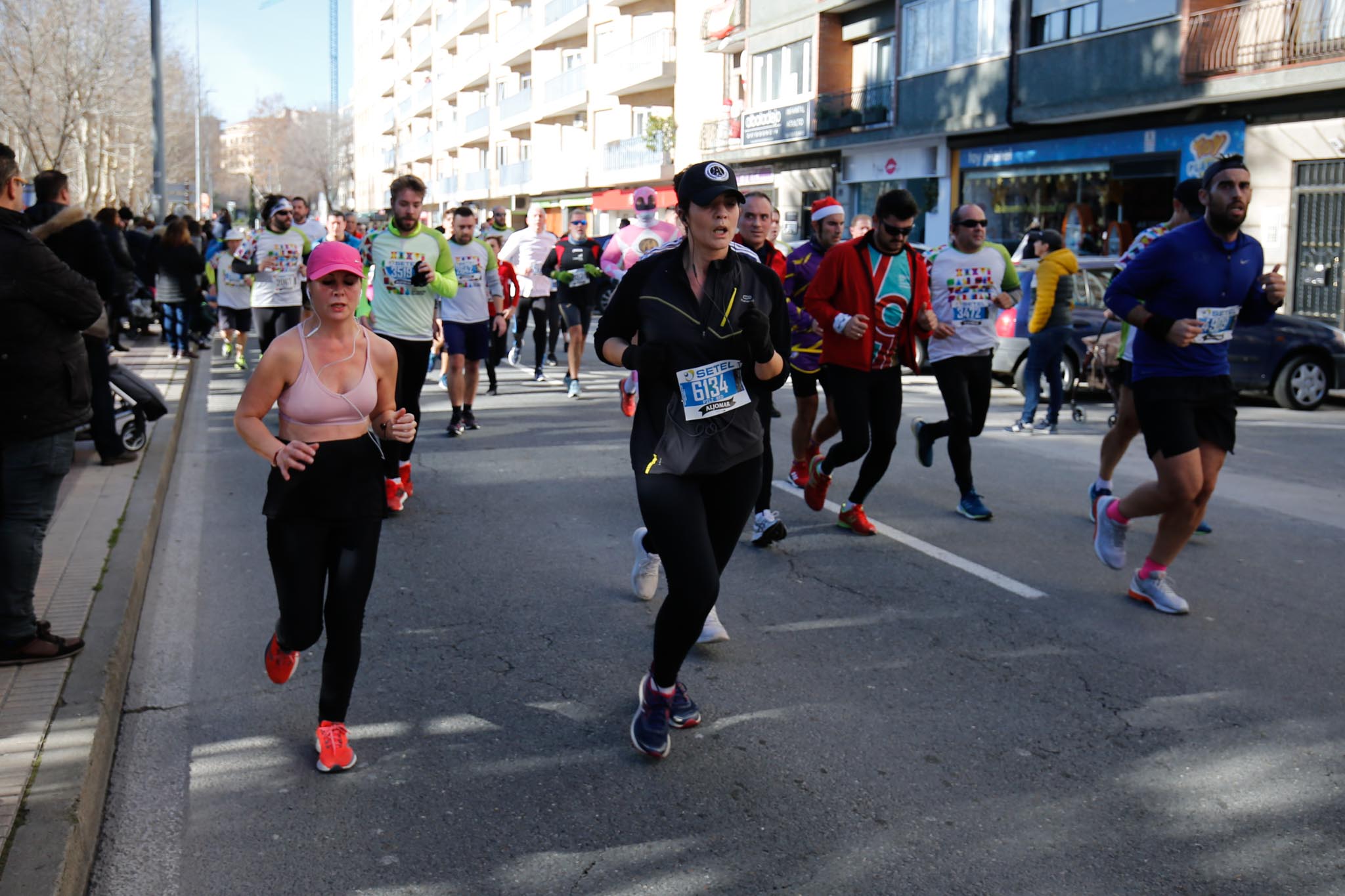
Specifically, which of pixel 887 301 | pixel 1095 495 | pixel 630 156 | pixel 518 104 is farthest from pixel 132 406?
pixel 518 104

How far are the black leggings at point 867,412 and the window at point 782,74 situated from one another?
94.2ft

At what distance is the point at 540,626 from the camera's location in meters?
5.91

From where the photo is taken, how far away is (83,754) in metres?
4.07

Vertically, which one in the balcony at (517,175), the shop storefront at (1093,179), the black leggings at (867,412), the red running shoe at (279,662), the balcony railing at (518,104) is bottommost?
the red running shoe at (279,662)

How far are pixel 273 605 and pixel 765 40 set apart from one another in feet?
109

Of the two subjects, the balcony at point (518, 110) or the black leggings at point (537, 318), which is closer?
the black leggings at point (537, 318)

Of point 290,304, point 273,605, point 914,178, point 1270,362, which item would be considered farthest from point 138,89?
point 273,605

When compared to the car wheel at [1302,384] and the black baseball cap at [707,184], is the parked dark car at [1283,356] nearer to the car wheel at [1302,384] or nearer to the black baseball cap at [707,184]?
the car wheel at [1302,384]

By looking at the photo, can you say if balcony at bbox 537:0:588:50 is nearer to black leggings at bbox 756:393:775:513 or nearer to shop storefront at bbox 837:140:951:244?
shop storefront at bbox 837:140:951:244

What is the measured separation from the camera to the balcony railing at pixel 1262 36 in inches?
778

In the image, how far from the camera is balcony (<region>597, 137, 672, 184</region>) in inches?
1786

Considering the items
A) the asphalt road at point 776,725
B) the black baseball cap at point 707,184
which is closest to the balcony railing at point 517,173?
the asphalt road at point 776,725

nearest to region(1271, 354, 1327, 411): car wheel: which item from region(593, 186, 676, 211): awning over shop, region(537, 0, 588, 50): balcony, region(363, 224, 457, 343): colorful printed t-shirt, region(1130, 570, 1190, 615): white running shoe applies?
region(1130, 570, 1190, 615): white running shoe

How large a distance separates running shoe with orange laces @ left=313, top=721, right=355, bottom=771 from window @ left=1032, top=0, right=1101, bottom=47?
2335cm
